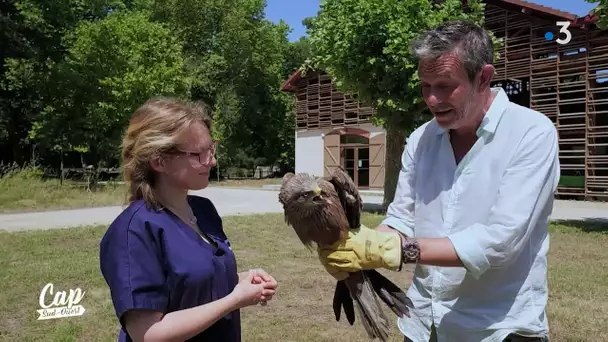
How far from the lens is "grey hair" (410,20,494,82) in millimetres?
1932

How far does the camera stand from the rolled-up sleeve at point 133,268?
5.58 ft

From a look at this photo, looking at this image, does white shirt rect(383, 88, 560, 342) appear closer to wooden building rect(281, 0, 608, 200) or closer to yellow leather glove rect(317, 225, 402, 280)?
yellow leather glove rect(317, 225, 402, 280)

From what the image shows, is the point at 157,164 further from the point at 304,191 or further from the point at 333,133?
the point at 333,133

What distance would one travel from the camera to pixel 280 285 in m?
6.62

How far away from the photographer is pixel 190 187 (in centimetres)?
204

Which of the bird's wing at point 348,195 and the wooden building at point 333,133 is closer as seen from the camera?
the bird's wing at point 348,195

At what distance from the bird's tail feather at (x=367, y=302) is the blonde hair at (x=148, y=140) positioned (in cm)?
80

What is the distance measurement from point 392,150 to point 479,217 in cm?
1102

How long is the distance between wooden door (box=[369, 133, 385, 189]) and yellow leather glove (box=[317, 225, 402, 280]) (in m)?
22.9

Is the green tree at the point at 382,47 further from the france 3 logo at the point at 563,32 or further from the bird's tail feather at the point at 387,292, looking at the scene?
the bird's tail feather at the point at 387,292

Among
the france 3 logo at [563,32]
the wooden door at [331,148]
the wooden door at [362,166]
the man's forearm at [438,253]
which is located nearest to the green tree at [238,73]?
the wooden door at [331,148]

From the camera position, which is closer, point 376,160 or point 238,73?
point 376,160

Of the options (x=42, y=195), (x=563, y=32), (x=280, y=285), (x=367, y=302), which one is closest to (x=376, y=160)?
(x=563, y=32)

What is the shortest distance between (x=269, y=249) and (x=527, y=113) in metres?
7.30
